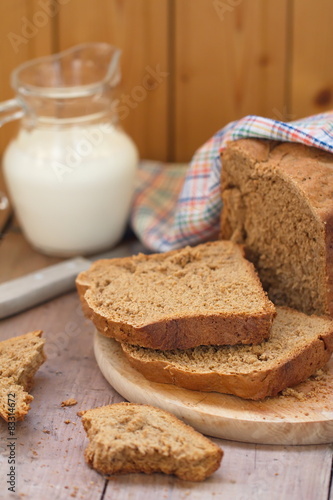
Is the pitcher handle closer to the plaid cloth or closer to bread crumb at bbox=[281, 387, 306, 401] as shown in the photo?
the plaid cloth

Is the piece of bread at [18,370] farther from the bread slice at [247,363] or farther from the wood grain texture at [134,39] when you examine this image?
the wood grain texture at [134,39]

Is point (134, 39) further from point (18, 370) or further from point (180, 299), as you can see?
point (18, 370)

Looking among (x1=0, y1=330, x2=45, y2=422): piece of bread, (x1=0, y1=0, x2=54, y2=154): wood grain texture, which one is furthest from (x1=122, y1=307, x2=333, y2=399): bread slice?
(x1=0, y1=0, x2=54, y2=154): wood grain texture

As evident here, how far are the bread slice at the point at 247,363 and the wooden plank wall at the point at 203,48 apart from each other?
6.47 feet

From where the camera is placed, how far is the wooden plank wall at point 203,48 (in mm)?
3891

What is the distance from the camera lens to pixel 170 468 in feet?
6.62

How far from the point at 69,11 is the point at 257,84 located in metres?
1.11

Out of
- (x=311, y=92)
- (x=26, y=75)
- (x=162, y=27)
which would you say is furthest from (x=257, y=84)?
(x=26, y=75)

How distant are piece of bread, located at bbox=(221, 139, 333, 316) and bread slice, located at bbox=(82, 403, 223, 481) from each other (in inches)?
31.2

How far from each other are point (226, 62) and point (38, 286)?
5.83ft

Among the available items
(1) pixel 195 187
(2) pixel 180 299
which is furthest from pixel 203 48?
(2) pixel 180 299

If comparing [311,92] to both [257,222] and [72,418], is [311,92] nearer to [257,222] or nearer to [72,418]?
[257,222]

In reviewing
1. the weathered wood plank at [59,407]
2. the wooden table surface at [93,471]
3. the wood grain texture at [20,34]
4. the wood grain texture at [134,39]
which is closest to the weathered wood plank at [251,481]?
the wooden table surface at [93,471]

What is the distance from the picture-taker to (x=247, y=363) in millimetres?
2299
